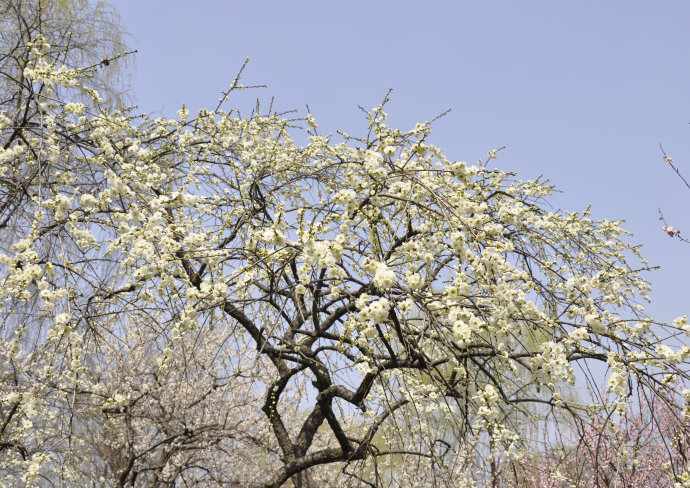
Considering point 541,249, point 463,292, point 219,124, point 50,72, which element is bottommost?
point 463,292

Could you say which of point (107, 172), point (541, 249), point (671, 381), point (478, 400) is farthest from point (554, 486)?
point (107, 172)

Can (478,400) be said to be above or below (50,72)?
below

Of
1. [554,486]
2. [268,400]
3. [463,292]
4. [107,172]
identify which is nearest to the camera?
[463,292]

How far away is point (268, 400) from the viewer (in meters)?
5.14

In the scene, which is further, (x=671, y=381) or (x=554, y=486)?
(x=554, y=486)

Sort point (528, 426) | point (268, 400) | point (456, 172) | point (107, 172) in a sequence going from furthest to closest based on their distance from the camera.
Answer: point (528, 426), point (268, 400), point (107, 172), point (456, 172)

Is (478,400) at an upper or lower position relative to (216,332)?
lower

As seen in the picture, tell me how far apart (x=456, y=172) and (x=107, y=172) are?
1678 millimetres

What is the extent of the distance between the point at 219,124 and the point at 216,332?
11.3 feet

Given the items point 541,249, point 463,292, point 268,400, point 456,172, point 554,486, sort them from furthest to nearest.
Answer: point 554,486 < point 268,400 < point 541,249 < point 456,172 < point 463,292

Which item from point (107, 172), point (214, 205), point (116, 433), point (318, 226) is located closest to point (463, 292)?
point (318, 226)

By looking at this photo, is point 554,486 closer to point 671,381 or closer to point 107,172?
point 671,381

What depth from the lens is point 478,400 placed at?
3531 mm

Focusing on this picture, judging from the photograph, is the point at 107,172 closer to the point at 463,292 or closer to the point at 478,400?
the point at 463,292
